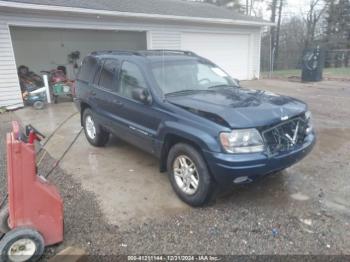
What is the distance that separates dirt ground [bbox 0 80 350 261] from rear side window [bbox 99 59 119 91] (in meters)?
1.22

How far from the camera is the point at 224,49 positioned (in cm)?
1492

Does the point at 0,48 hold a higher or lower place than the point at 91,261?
higher

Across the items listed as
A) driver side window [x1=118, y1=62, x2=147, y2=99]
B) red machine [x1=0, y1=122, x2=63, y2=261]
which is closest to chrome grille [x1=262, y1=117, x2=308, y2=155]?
driver side window [x1=118, y1=62, x2=147, y2=99]

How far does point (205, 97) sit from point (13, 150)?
2165 millimetres

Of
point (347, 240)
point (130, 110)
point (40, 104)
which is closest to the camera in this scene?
point (347, 240)

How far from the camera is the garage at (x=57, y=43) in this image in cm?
1423

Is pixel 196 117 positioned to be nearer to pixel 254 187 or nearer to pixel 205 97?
pixel 205 97

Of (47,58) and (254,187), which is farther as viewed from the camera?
(47,58)

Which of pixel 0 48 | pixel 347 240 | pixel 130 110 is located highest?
pixel 0 48

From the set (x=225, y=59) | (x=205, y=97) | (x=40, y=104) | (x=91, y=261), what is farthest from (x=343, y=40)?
(x=91, y=261)

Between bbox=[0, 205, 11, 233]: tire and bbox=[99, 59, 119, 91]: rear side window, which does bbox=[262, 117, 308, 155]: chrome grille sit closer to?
bbox=[99, 59, 119, 91]: rear side window

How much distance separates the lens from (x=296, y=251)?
276 centimetres

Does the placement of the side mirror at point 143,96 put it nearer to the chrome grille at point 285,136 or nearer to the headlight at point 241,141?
the headlight at point 241,141

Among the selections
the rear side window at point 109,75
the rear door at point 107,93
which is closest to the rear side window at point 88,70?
the rear door at point 107,93
